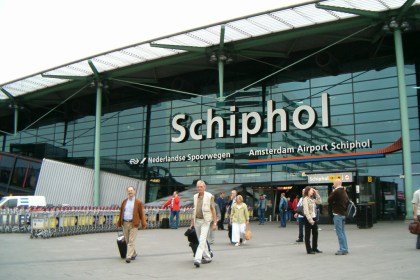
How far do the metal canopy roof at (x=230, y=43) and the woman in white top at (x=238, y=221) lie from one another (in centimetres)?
1317

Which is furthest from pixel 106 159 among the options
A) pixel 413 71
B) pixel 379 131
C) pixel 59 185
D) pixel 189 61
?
pixel 413 71

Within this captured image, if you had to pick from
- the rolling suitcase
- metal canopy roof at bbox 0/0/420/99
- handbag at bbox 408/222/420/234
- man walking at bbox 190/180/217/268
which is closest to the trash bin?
the rolling suitcase

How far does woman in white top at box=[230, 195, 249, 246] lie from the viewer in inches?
529

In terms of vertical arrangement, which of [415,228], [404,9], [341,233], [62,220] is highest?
[404,9]

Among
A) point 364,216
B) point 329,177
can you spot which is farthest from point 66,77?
point 364,216

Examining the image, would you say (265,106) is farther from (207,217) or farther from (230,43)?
(207,217)

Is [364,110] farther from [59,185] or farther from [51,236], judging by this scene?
[59,185]

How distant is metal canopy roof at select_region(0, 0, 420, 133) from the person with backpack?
1474 centimetres

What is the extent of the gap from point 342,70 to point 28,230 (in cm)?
2086

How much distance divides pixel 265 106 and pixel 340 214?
21.8 meters

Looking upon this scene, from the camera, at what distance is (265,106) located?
31.7 meters

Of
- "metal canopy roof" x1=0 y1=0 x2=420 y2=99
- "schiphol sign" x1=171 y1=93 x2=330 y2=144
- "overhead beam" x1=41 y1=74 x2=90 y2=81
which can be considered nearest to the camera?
"metal canopy roof" x1=0 y1=0 x2=420 y2=99

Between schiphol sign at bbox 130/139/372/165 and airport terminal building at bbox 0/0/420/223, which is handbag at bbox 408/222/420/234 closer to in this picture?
airport terminal building at bbox 0/0/420/223

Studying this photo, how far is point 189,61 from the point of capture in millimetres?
33125
